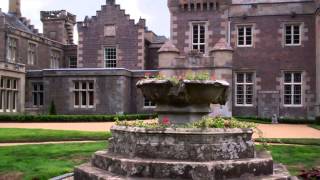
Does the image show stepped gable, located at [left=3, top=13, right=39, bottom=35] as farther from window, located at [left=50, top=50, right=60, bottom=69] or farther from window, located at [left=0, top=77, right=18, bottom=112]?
window, located at [left=0, top=77, right=18, bottom=112]

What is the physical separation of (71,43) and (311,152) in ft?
140

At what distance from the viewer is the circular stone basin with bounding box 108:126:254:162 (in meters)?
7.30

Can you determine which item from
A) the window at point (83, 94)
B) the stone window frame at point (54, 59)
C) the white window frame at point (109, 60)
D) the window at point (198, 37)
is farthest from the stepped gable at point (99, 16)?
the window at point (83, 94)

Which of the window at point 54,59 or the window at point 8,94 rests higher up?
the window at point 54,59

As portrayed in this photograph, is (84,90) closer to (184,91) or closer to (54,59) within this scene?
(54,59)

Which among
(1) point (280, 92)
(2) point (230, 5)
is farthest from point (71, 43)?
(1) point (280, 92)

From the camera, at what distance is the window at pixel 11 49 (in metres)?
39.4

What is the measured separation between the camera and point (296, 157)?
40.7ft

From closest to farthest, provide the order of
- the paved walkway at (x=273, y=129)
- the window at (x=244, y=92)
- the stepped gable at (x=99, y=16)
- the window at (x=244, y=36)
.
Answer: the paved walkway at (x=273, y=129) → the window at (x=244, y=92) → the window at (x=244, y=36) → the stepped gable at (x=99, y=16)

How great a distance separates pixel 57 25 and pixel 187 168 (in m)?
46.4

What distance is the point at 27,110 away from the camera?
118 ft

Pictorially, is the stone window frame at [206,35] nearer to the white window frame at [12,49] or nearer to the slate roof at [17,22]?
the white window frame at [12,49]

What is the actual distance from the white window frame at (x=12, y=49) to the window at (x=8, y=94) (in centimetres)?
495

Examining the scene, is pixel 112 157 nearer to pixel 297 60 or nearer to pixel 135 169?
pixel 135 169
